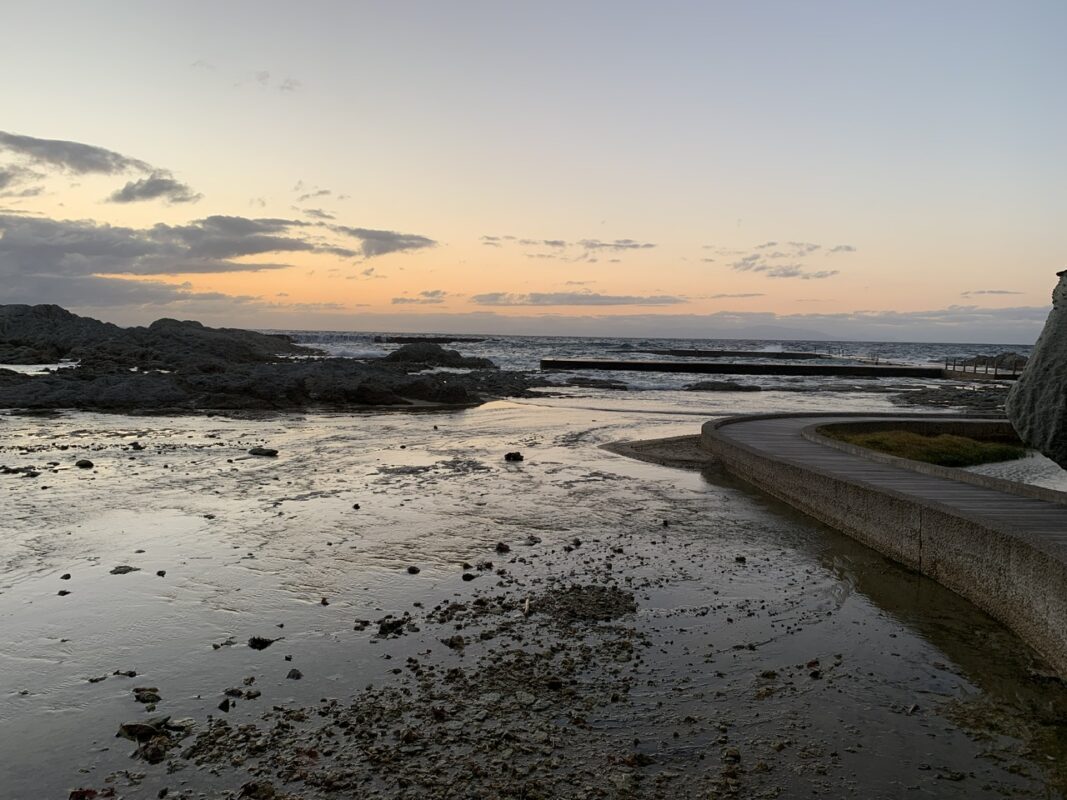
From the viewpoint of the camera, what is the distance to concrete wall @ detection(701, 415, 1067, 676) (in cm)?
627

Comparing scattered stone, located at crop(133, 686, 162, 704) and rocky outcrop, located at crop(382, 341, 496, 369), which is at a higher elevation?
rocky outcrop, located at crop(382, 341, 496, 369)

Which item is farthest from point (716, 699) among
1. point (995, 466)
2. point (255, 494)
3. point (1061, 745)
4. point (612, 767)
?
point (995, 466)

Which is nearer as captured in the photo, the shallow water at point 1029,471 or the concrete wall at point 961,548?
the concrete wall at point 961,548

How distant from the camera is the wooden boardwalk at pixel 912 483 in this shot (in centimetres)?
826

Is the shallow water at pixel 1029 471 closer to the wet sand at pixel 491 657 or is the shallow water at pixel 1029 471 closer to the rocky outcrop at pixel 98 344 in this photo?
the wet sand at pixel 491 657

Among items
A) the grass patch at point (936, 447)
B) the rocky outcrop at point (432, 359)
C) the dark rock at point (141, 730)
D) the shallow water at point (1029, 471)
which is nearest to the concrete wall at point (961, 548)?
the shallow water at point (1029, 471)

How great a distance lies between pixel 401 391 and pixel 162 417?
940 cm

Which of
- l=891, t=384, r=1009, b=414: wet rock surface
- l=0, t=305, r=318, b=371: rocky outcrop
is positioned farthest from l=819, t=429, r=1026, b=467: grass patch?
l=0, t=305, r=318, b=371: rocky outcrop

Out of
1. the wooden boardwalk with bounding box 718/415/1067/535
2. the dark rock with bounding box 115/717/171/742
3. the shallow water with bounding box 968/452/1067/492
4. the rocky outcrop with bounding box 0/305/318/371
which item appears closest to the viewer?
the dark rock with bounding box 115/717/171/742

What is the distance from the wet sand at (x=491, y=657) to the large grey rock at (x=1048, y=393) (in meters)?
2.03

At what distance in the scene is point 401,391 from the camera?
102 ft

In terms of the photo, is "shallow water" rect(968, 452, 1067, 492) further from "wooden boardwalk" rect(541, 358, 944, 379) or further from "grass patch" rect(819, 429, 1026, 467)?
"wooden boardwalk" rect(541, 358, 944, 379)

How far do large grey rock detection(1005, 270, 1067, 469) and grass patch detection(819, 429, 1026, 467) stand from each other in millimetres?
7420

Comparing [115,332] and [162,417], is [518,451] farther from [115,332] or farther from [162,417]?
[115,332]
